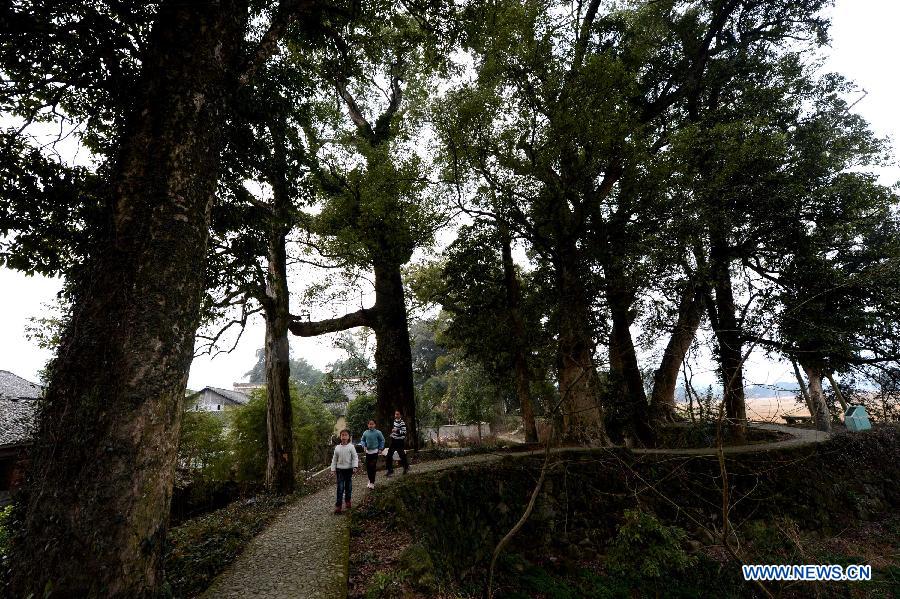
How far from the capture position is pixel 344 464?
7.14 m

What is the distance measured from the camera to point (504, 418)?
29938 millimetres

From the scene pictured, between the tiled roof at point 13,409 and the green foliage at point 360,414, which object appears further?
the green foliage at point 360,414

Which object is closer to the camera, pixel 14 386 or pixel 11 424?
pixel 11 424

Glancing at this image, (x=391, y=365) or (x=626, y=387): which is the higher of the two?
(x=391, y=365)

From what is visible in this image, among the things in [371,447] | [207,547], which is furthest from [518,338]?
[207,547]

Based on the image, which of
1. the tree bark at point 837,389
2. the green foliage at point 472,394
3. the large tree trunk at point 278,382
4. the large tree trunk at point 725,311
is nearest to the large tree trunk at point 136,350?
the large tree trunk at point 278,382

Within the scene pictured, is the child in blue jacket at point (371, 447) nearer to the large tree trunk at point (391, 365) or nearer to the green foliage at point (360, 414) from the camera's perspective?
the large tree trunk at point (391, 365)

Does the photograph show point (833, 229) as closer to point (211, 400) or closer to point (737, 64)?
point (737, 64)

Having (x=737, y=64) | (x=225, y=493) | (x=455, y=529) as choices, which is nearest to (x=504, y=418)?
(x=225, y=493)

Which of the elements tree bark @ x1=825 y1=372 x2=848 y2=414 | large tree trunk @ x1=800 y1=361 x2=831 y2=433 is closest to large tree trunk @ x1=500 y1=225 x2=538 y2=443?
tree bark @ x1=825 y1=372 x2=848 y2=414

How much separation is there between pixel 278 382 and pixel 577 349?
8.60 metres

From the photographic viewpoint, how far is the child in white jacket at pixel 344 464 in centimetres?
714

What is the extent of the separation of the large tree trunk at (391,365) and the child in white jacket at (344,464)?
21.8 ft

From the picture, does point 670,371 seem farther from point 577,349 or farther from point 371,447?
point 371,447
